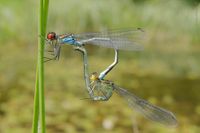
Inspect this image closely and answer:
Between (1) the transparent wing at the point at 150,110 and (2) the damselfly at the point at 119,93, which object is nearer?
(2) the damselfly at the point at 119,93

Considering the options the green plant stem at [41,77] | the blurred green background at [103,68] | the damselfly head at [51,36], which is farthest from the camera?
the blurred green background at [103,68]

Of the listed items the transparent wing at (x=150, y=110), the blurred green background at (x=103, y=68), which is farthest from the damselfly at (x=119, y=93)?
the blurred green background at (x=103, y=68)

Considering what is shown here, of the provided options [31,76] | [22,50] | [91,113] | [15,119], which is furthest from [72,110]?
[22,50]

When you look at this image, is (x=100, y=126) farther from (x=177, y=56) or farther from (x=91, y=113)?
(x=177, y=56)

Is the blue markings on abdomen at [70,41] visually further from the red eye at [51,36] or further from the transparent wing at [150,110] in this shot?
the transparent wing at [150,110]

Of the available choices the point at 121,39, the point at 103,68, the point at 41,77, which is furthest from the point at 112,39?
the point at 103,68

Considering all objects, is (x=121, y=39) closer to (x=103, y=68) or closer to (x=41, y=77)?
(x=41, y=77)

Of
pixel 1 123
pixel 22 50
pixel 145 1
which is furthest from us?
pixel 145 1

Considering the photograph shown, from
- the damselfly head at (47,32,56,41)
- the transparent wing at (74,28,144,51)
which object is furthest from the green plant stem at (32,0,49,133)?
the transparent wing at (74,28,144,51)
